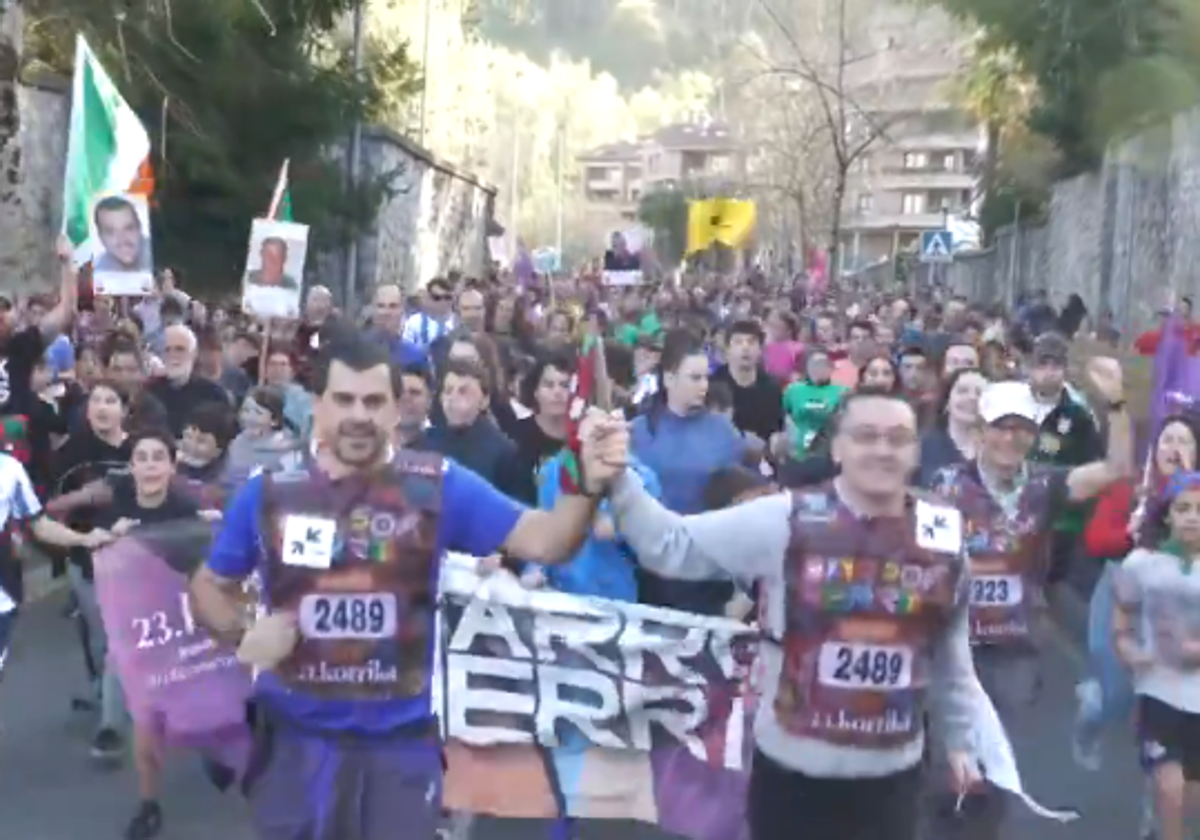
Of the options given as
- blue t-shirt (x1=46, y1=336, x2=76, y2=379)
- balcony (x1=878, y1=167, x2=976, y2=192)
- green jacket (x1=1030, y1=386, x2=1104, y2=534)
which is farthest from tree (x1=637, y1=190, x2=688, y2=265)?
green jacket (x1=1030, y1=386, x2=1104, y2=534)

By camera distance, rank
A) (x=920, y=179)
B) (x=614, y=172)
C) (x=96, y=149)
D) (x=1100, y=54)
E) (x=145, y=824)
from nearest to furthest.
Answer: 1. (x=145, y=824)
2. (x=96, y=149)
3. (x=1100, y=54)
4. (x=920, y=179)
5. (x=614, y=172)

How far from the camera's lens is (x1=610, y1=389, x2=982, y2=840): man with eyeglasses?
4.77 m

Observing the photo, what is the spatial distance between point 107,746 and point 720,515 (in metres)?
4.58

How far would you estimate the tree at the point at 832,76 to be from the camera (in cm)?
3431

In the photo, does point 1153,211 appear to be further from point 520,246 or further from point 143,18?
point 143,18

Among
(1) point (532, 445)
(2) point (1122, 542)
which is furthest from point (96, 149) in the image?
(2) point (1122, 542)

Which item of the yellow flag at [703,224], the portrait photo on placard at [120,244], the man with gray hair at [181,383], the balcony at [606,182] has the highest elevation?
the balcony at [606,182]

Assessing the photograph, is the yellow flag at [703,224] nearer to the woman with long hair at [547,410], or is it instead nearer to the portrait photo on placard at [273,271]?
the portrait photo on placard at [273,271]

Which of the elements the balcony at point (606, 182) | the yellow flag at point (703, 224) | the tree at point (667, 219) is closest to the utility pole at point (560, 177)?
the tree at point (667, 219)

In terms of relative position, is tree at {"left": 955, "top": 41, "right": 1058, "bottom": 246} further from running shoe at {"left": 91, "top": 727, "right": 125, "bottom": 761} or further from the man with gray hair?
running shoe at {"left": 91, "top": 727, "right": 125, "bottom": 761}

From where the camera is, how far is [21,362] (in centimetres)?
1202

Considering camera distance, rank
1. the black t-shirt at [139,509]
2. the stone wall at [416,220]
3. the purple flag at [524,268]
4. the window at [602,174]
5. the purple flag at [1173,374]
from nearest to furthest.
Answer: the black t-shirt at [139,509] < the purple flag at [1173,374] < the purple flag at [524,268] < the stone wall at [416,220] < the window at [602,174]

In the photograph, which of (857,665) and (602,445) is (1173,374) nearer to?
(857,665)

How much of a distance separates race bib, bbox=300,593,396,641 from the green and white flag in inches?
353
